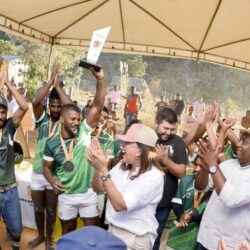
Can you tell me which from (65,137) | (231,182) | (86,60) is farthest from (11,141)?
(231,182)

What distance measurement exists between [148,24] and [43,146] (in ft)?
10.3

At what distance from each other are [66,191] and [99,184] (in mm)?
754

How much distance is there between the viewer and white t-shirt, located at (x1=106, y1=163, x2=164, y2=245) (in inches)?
110

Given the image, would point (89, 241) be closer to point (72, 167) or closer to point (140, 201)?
point (140, 201)

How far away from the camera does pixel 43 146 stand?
15.3 feet

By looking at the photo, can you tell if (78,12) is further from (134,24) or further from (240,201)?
(240,201)

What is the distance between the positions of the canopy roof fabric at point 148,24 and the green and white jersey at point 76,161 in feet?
8.76

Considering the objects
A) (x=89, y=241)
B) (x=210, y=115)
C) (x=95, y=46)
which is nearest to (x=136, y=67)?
(x=210, y=115)

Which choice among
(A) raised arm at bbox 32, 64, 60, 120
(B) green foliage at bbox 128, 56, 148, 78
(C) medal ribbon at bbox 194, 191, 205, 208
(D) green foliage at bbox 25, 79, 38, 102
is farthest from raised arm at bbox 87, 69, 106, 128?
(B) green foliage at bbox 128, 56, 148, 78

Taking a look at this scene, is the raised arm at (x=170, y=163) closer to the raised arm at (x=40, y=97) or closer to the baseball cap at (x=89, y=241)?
the raised arm at (x=40, y=97)

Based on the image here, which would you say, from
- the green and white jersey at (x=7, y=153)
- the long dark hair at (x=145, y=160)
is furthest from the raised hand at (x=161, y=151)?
the green and white jersey at (x=7, y=153)

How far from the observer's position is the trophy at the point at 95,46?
2.91 m

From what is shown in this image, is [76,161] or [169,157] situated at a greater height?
[169,157]

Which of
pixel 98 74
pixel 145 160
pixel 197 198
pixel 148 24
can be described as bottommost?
pixel 197 198
